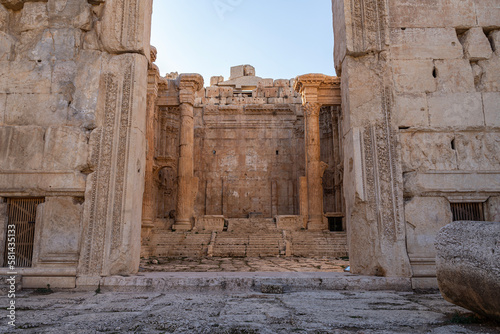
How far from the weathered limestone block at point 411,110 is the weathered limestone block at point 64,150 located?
4417mm

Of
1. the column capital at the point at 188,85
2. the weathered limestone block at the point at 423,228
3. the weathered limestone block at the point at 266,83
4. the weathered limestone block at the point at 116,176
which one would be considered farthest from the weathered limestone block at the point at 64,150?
the weathered limestone block at the point at 266,83

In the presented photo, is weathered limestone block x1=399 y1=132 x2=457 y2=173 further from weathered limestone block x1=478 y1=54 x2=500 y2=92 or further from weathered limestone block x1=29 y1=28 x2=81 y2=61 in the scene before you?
weathered limestone block x1=29 y1=28 x2=81 y2=61

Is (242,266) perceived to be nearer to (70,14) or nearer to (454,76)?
(454,76)

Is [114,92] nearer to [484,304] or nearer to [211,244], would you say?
[484,304]

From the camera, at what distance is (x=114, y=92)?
5.32m

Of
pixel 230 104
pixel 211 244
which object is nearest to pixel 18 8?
pixel 211 244

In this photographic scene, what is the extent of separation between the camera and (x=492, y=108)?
533 centimetres

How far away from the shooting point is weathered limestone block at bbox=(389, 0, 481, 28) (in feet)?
18.3

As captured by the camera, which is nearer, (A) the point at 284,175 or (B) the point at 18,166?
(B) the point at 18,166

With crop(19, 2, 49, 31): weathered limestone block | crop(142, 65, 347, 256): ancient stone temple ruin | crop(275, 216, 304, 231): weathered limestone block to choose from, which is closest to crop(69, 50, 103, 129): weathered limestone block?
crop(19, 2, 49, 31): weathered limestone block

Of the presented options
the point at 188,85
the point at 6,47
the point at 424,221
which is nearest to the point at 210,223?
the point at 188,85

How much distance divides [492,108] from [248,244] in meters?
8.70

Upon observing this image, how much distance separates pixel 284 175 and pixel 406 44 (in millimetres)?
15726

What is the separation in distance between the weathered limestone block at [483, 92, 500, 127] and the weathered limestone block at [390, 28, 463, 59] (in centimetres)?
73
